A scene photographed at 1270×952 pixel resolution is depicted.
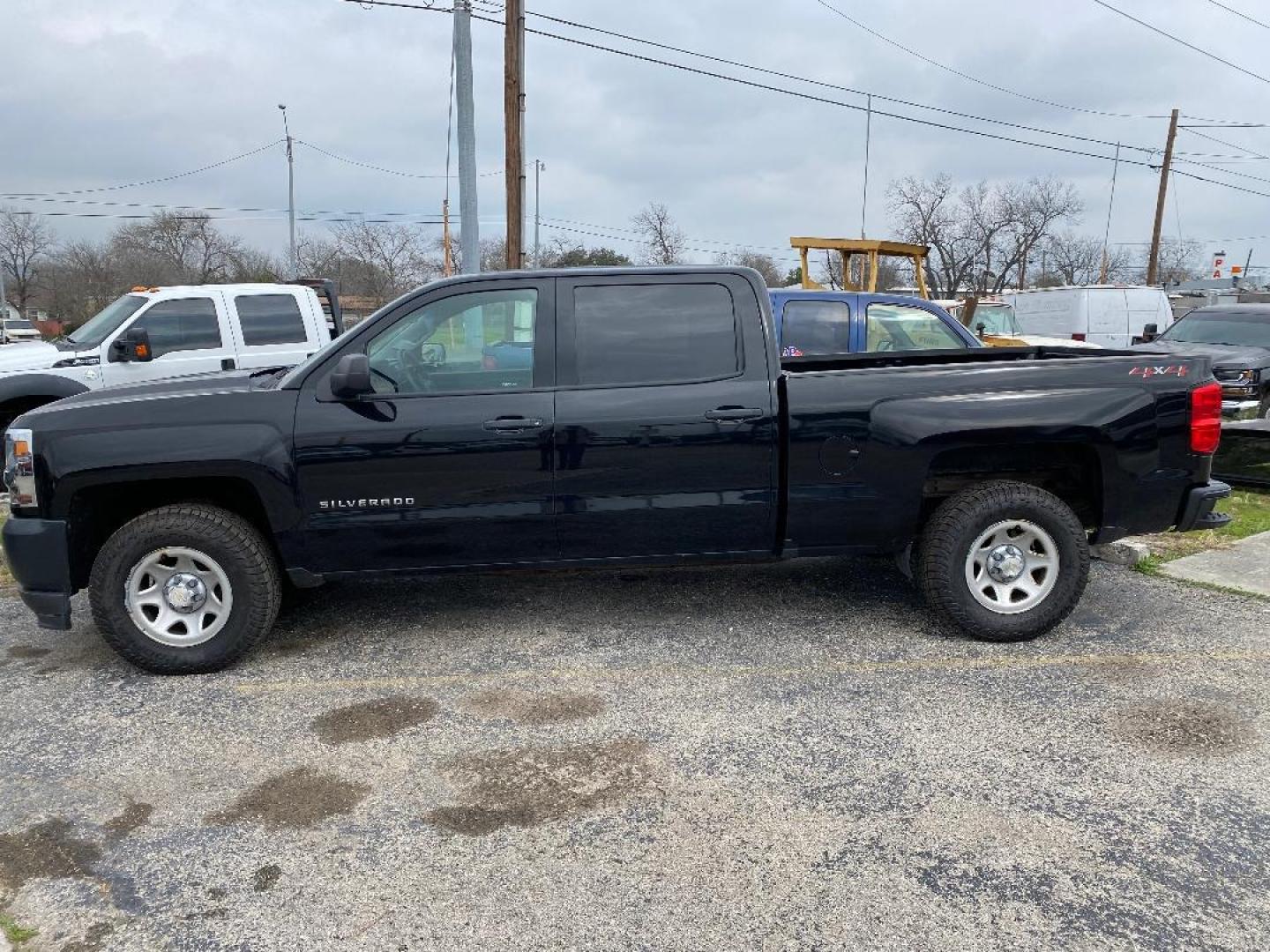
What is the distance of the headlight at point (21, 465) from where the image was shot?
4.34 meters

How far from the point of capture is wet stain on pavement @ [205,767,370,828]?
3.28 m

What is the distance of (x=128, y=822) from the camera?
3277 millimetres

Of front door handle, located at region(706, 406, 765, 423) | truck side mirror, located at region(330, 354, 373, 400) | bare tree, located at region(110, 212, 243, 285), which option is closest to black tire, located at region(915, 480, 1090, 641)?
front door handle, located at region(706, 406, 765, 423)

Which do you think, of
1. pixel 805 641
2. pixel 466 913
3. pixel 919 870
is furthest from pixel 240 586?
pixel 919 870

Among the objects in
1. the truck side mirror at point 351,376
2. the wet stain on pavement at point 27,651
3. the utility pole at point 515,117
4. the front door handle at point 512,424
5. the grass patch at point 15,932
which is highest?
the utility pole at point 515,117

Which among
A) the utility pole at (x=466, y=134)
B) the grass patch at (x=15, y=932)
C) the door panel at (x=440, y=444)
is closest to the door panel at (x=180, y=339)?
the utility pole at (x=466, y=134)

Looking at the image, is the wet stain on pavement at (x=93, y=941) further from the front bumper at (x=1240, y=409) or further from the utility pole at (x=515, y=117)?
the utility pole at (x=515, y=117)

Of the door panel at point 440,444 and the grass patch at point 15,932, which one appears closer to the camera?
the grass patch at point 15,932

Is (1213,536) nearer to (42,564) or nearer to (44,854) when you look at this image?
(44,854)

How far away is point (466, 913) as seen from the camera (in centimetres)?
276

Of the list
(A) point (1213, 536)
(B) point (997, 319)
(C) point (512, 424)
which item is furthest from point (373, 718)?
(B) point (997, 319)

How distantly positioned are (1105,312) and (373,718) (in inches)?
827

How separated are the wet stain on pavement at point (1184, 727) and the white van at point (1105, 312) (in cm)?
1818

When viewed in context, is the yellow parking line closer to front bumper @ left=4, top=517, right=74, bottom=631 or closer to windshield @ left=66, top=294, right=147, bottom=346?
front bumper @ left=4, top=517, right=74, bottom=631
